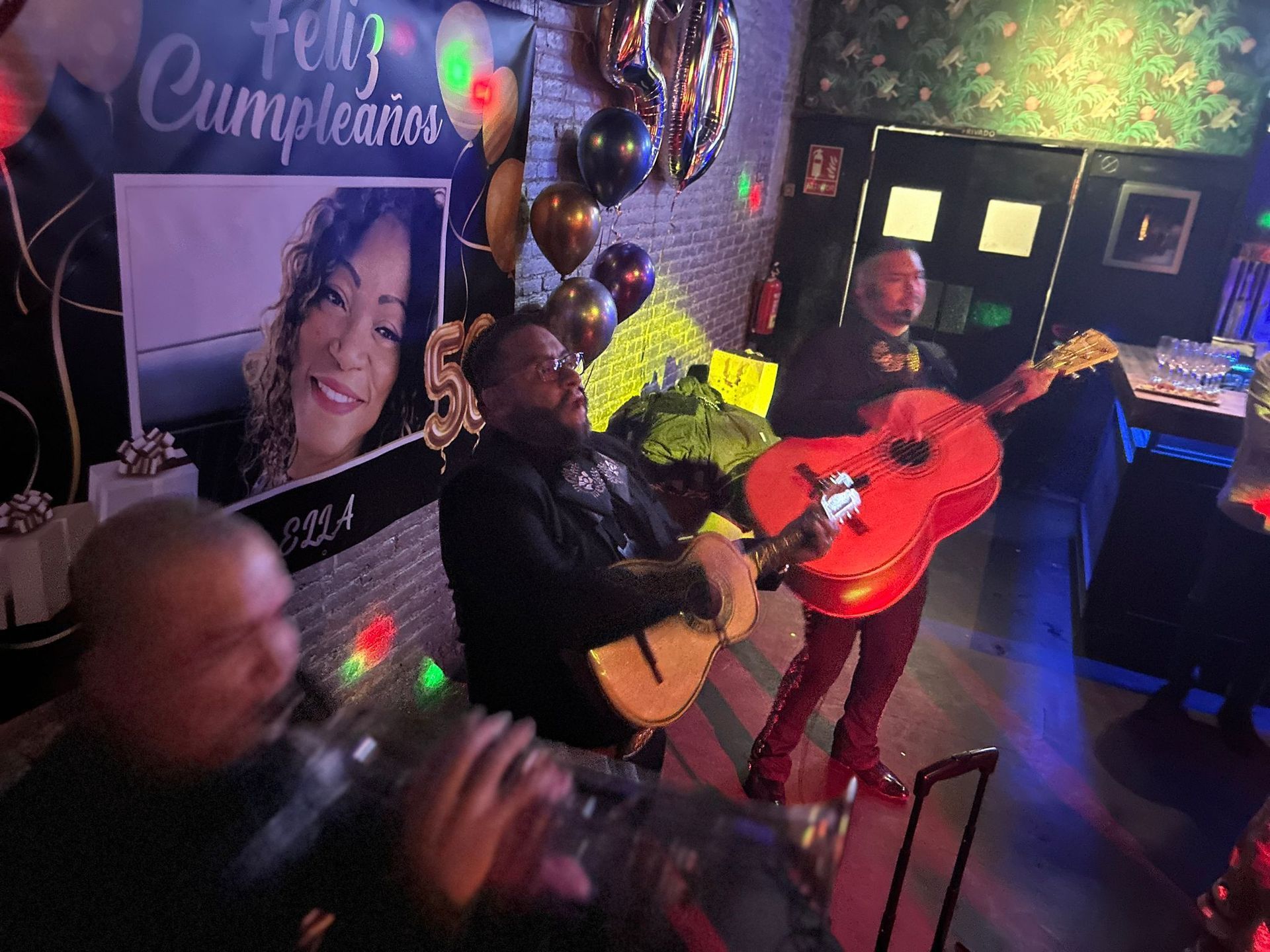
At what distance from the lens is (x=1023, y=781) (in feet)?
9.29

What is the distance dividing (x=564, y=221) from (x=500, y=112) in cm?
37

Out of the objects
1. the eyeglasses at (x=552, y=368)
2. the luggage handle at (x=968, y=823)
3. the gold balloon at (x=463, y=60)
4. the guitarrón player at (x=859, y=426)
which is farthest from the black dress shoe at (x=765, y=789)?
the gold balloon at (x=463, y=60)

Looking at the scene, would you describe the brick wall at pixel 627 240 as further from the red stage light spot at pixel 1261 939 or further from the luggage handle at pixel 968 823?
the red stage light spot at pixel 1261 939

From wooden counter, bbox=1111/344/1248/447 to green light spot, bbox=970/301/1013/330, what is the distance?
7.60 feet

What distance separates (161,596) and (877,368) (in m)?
2.23

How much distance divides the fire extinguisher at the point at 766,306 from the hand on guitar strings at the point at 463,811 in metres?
5.56

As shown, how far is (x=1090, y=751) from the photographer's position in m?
3.04

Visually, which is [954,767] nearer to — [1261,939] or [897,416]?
[1261,939]

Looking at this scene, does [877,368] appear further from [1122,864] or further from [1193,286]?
[1193,286]

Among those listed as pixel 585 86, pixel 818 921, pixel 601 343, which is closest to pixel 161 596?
pixel 818 921

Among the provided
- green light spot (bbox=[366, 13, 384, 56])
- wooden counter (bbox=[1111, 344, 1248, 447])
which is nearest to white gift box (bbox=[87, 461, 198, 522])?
green light spot (bbox=[366, 13, 384, 56])

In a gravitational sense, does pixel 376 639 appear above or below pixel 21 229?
below

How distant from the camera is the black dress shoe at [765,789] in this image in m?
2.61

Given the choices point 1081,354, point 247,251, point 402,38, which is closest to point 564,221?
point 402,38
